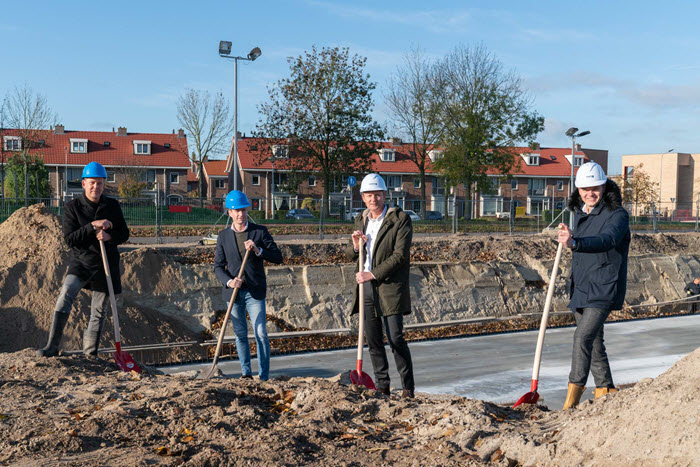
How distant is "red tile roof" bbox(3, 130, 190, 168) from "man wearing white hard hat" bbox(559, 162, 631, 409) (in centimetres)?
4945

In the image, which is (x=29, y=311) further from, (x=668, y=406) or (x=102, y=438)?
(x=668, y=406)

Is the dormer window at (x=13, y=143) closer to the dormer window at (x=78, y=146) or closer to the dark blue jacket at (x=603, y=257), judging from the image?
the dormer window at (x=78, y=146)

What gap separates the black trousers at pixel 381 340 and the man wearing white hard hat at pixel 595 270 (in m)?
1.24

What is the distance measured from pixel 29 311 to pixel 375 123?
26420 mm

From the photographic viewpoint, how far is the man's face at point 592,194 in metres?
4.69

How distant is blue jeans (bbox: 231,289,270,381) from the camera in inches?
222

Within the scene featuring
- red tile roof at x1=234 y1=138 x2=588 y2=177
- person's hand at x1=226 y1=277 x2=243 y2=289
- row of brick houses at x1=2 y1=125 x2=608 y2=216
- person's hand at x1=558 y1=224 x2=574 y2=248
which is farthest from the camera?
red tile roof at x1=234 y1=138 x2=588 y2=177

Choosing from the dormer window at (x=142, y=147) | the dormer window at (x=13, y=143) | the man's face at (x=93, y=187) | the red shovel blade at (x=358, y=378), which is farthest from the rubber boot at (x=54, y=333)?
the dormer window at (x=142, y=147)

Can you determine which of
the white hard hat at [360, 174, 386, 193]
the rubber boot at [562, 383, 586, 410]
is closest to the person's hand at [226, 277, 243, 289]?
the white hard hat at [360, 174, 386, 193]

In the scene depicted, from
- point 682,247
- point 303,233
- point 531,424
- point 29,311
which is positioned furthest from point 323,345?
point 682,247

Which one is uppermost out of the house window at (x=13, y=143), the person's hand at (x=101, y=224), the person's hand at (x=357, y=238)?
the house window at (x=13, y=143)

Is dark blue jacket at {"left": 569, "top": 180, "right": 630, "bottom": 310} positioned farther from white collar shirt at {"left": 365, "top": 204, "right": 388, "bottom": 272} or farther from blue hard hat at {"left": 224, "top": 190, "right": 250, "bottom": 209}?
blue hard hat at {"left": 224, "top": 190, "right": 250, "bottom": 209}

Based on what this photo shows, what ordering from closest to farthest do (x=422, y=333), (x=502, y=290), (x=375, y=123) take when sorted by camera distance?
(x=422, y=333)
(x=502, y=290)
(x=375, y=123)

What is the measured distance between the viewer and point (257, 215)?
24750 mm
